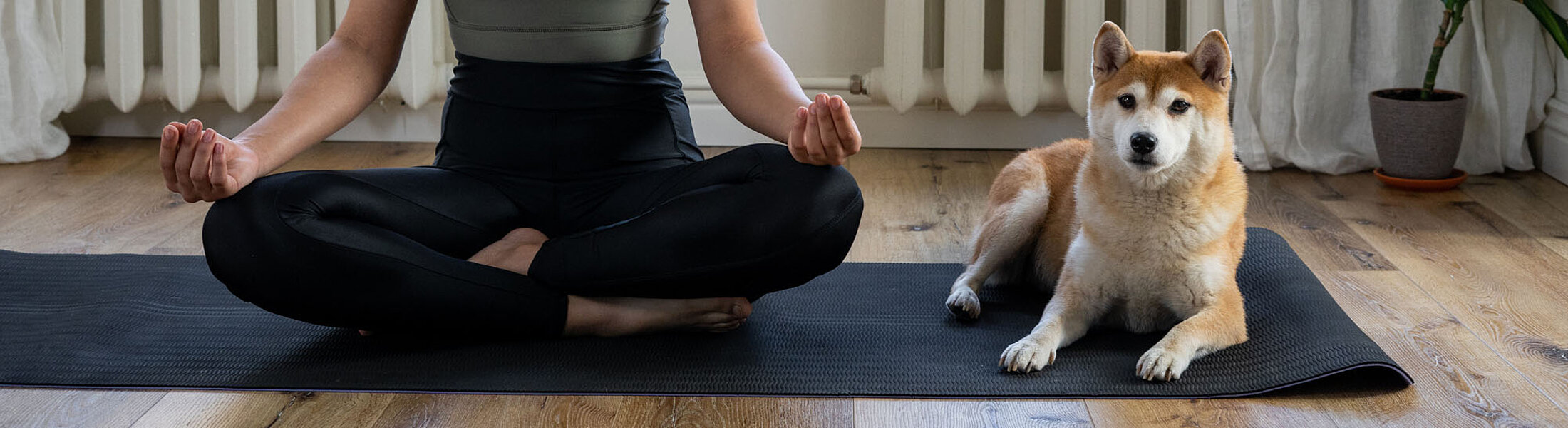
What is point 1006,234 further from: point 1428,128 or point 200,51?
point 200,51

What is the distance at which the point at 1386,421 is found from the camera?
1.37 meters

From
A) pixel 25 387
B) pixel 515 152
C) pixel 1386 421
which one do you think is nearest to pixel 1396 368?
pixel 1386 421

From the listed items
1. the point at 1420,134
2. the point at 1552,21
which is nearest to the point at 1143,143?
the point at 1420,134

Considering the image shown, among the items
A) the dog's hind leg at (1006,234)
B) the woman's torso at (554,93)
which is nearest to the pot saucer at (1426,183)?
the dog's hind leg at (1006,234)

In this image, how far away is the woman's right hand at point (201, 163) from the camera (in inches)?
53.7

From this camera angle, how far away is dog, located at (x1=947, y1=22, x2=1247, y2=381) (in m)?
1.57

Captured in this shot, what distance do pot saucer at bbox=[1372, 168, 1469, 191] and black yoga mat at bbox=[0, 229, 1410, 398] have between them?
980 millimetres

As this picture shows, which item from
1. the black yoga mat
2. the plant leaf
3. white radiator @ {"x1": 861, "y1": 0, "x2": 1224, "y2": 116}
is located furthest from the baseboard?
the black yoga mat

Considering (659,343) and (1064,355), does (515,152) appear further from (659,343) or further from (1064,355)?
(1064,355)

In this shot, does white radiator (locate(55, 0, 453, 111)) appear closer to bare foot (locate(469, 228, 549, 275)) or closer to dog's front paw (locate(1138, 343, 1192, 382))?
bare foot (locate(469, 228, 549, 275))

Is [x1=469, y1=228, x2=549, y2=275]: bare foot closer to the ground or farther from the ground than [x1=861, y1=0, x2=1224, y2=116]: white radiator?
closer to the ground

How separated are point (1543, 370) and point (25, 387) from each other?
1762mm

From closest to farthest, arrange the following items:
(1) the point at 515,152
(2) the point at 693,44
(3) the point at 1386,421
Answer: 1. (3) the point at 1386,421
2. (1) the point at 515,152
3. (2) the point at 693,44

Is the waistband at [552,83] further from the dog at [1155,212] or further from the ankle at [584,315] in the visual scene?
the dog at [1155,212]
